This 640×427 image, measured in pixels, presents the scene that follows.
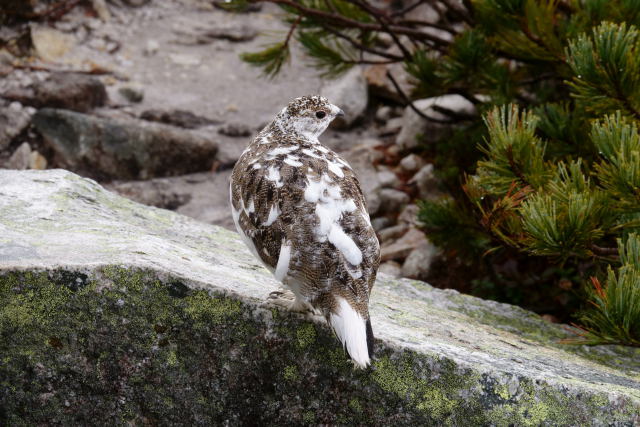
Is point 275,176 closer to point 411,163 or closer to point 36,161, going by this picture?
→ point 411,163

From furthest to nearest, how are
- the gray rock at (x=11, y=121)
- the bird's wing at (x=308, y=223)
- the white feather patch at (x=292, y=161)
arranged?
1. the gray rock at (x=11, y=121)
2. the white feather patch at (x=292, y=161)
3. the bird's wing at (x=308, y=223)

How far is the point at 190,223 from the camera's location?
329 cm

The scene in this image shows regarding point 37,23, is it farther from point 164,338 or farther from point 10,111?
point 164,338

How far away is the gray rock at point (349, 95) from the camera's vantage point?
19.0ft

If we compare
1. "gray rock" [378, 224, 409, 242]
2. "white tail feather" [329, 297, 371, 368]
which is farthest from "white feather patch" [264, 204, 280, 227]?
"gray rock" [378, 224, 409, 242]

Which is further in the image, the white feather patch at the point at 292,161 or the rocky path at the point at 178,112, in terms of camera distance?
the rocky path at the point at 178,112

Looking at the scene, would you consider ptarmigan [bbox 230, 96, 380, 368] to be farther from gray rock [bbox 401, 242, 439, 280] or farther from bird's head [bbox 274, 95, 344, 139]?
gray rock [bbox 401, 242, 439, 280]

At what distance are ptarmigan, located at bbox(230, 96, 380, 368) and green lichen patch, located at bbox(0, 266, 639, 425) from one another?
0.55 ft

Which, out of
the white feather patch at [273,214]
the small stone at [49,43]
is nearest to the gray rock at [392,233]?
the white feather patch at [273,214]

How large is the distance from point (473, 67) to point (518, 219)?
1508mm

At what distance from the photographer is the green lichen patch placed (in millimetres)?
1953

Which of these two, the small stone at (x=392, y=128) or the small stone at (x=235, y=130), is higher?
the small stone at (x=392, y=128)

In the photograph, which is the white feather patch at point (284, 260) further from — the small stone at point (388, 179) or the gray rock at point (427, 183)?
the small stone at point (388, 179)

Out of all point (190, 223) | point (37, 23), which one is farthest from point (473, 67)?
point (37, 23)
